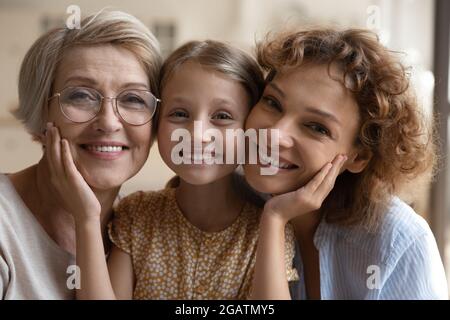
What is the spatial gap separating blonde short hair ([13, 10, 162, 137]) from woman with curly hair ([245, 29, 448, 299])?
237 mm

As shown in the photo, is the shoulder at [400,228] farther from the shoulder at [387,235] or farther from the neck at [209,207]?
the neck at [209,207]

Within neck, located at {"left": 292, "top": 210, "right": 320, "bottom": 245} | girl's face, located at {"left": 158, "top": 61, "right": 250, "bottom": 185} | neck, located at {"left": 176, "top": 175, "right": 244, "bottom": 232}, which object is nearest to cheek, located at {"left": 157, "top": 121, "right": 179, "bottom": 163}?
girl's face, located at {"left": 158, "top": 61, "right": 250, "bottom": 185}

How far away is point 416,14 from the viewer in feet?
10.7

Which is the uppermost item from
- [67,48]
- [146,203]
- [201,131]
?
[67,48]

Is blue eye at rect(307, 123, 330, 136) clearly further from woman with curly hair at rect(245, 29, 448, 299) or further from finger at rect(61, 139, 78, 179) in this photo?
finger at rect(61, 139, 78, 179)

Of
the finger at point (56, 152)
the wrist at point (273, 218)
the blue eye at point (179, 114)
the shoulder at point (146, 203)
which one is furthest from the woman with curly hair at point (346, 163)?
the finger at point (56, 152)

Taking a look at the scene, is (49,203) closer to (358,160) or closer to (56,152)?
(56,152)

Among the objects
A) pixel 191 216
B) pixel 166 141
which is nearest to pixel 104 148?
pixel 166 141

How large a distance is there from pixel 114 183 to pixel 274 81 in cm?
36

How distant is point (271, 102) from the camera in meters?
1.00

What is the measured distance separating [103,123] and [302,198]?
0.38m

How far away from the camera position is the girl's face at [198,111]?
958 millimetres

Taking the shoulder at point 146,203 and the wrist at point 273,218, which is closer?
the wrist at point 273,218

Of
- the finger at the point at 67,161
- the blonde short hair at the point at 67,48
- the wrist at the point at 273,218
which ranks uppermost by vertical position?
the blonde short hair at the point at 67,48
